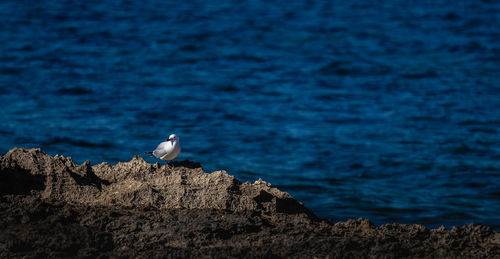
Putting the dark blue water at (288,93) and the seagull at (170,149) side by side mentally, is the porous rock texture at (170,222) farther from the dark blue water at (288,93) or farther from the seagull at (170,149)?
the dark blue water at (288,93)

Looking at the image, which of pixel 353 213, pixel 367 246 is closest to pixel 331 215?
pixel 353 213

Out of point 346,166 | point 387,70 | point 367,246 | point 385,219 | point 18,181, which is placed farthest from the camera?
point 387,70

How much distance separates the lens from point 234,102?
1231cm

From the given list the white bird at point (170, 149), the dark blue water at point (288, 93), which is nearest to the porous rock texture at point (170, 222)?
the white bird at point (170, 149)

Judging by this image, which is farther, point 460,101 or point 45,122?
point 460,101

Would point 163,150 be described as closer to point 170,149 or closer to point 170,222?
point 170,149

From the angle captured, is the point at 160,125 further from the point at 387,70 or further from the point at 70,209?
the point at 70,209

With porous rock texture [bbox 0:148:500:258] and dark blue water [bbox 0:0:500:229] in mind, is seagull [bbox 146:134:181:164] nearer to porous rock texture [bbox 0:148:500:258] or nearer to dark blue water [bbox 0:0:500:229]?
porous rock texture [bbox 0:148:500:258]

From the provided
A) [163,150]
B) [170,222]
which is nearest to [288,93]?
[163,150]

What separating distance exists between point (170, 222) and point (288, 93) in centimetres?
840

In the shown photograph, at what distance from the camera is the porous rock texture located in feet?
13.9

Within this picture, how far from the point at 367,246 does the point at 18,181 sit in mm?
2719

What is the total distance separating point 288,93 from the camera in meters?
12.8

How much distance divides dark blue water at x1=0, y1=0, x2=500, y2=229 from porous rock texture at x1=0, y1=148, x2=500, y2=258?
2526mm
